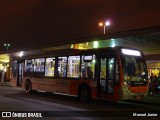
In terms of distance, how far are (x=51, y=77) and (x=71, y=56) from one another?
8.21ft

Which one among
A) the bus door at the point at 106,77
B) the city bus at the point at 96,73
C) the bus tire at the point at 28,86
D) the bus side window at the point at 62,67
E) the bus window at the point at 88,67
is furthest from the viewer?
the bus tire at the point at 28,86

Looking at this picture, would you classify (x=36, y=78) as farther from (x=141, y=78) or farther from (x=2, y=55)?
(x=2, y=55)

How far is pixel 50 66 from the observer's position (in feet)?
72.8

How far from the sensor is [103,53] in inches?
706

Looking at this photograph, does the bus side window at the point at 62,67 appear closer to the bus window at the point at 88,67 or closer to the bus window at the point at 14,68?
the bus window at the point at 88,67

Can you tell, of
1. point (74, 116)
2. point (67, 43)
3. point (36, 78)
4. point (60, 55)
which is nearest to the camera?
point (74, 116)

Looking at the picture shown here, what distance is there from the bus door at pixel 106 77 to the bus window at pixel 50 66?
479cm

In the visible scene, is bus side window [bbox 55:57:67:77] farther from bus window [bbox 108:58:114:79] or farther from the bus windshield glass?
the bus windshield glass

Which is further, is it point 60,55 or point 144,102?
point 60,55

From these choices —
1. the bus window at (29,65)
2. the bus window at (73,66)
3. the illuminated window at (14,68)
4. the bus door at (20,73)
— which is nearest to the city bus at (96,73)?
the bus window at (73,66)

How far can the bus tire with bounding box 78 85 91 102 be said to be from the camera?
18.6m

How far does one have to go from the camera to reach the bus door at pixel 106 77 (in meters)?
17.2

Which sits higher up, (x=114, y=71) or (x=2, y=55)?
(x=2, y=55)

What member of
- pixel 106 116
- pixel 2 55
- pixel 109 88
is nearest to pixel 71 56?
pixel 109 88
